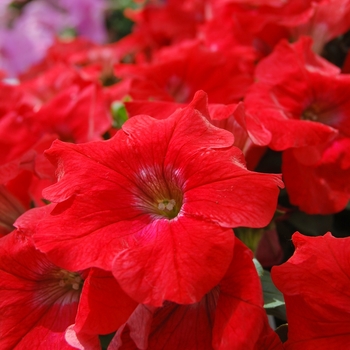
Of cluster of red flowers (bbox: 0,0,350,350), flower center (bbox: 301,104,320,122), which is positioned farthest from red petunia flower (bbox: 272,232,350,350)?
flower center (bbox: 301,104,320,122)

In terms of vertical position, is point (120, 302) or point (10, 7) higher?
point (120, 302)

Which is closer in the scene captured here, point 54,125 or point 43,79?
A: point 54,125

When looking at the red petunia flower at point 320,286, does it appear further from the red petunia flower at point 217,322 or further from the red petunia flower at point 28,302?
the red petunia flower at point 28,302

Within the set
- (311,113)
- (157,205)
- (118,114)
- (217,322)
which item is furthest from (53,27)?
(217,322)

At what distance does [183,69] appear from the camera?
70 centimetres

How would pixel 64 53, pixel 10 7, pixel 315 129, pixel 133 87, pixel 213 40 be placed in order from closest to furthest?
pixel 315 129
pixel 133 87
pixel 213 40
pixel 64 53
pixel 10 7

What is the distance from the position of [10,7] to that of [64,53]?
3.90 ft

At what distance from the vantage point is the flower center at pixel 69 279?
474mm

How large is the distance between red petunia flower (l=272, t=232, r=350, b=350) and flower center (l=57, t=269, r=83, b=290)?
0.61 feet

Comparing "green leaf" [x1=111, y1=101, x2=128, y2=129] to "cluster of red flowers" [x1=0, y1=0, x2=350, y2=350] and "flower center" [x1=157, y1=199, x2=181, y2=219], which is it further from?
"flower center" [x1=157, y1=199, x2=181, y2=219]

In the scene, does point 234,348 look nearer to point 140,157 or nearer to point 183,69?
point 140,157

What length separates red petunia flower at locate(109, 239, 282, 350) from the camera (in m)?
0.37

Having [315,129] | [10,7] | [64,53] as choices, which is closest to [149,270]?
[315,129]

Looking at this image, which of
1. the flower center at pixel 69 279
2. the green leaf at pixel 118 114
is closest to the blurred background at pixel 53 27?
the green leaf at pixel 118 114
